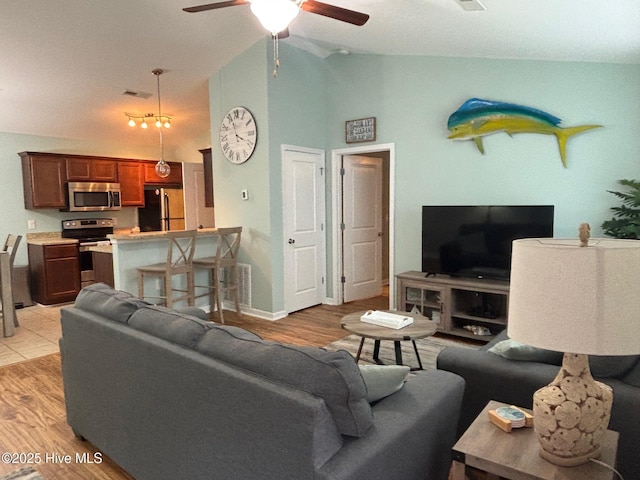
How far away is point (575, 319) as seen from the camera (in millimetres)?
1063

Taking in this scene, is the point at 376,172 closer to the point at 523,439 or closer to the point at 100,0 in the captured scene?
the point at 100,0

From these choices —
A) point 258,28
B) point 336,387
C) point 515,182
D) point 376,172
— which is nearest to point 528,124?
point 515,182

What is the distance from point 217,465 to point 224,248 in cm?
389

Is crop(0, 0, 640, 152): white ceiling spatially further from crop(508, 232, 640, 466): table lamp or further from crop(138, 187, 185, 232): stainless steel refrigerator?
crop(508, 232, 640, 466): table lamp

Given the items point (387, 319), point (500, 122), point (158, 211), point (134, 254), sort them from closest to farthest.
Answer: point (387, 319) → point (500, 122) → point (134, 254) → point (158, 211)

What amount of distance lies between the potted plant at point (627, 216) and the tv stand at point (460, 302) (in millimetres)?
973

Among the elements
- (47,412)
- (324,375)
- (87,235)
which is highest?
(87,235)

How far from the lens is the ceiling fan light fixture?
7.63ft

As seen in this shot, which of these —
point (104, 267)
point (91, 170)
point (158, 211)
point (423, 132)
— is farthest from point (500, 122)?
point (91, 170)

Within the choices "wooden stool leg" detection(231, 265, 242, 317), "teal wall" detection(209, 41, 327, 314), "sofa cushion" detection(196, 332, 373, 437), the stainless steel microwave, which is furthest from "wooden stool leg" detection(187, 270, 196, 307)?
"sofa cushion" detection(196, 332, 373, 437)

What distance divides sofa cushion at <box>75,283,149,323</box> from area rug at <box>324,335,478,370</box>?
190 centimetres

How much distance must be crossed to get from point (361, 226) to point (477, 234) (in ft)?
6.68

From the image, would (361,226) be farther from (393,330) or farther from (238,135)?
(393,330)

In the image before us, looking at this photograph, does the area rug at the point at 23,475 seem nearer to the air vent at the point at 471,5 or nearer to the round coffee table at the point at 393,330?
the round coffee table at the point at 393,330
